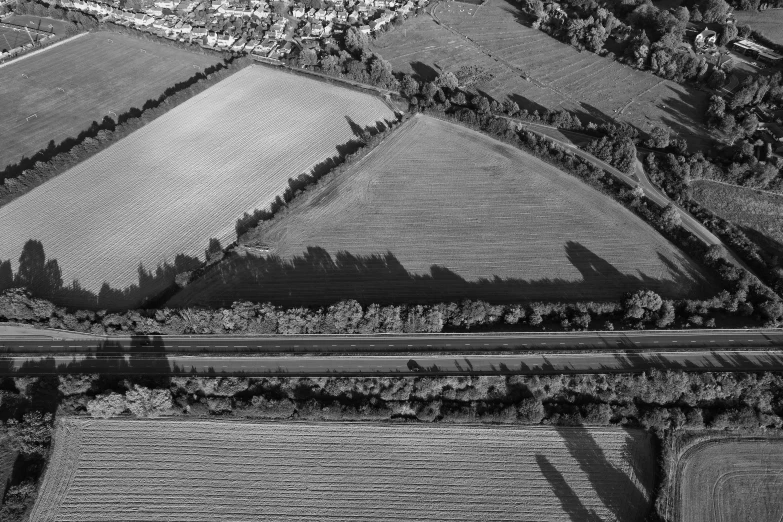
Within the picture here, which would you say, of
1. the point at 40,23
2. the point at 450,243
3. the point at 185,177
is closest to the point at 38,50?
the point at 40,23

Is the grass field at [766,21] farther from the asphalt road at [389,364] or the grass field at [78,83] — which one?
the grass field at [78,83]

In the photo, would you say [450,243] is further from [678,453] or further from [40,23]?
[40,23]

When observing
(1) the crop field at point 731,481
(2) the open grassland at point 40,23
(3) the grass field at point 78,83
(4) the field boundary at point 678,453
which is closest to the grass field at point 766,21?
(4) the field boundary at point 678,453

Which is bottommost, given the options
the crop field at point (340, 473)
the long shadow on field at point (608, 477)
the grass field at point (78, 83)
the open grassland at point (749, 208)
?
the crop field at point (340, 473)

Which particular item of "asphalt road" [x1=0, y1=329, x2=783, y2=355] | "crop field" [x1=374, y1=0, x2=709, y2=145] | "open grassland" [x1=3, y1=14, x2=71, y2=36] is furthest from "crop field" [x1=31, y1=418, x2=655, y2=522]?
"open grassland" [x1=3, y1=14, x2=71, y2=36]

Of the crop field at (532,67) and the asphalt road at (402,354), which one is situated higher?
the crop field at (532,67)
